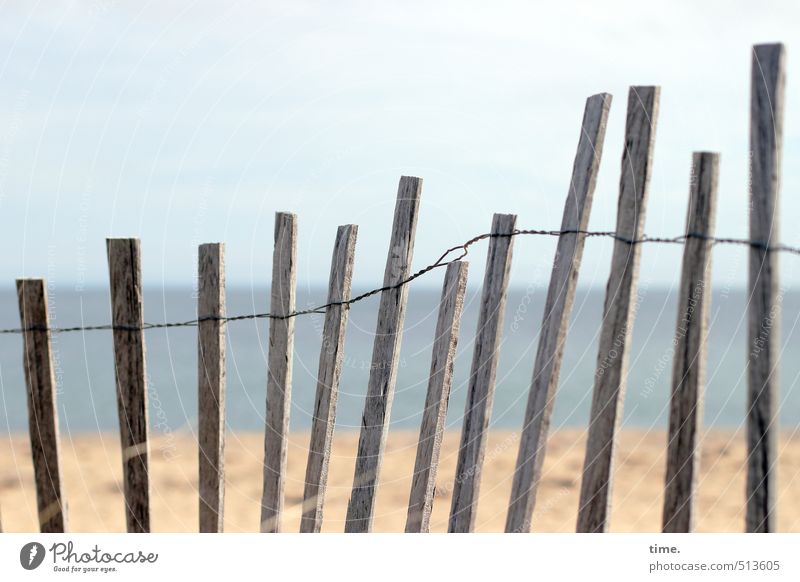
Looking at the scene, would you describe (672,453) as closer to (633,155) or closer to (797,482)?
(633,155)

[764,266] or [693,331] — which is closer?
[764,266]

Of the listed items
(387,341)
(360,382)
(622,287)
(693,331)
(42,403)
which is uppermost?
(622,287)

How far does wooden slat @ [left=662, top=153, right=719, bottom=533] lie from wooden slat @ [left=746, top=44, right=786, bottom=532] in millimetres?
121

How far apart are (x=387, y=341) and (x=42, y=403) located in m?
1.20

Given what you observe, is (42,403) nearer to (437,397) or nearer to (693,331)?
(437,397)

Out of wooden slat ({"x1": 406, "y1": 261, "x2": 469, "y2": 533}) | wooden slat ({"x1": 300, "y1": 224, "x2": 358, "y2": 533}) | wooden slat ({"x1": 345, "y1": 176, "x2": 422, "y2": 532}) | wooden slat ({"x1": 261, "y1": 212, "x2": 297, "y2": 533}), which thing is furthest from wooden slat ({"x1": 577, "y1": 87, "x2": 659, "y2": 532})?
wooden slat ({"x1": 261, "y1": 212, "x2": 297, "y2": 533})

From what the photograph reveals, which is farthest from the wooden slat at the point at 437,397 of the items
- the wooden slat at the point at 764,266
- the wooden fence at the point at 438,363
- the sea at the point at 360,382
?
the sea at the point at 360,382

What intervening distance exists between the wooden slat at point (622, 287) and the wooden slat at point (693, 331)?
14 cm

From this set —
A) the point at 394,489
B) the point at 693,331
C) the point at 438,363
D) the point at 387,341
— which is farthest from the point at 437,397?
the point at 394,489

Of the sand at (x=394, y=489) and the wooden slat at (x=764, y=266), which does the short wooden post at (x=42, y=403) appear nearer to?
the wooden slat at (x=764, y=266)

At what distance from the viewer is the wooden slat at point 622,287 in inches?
84.7

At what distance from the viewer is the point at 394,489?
8.54 m

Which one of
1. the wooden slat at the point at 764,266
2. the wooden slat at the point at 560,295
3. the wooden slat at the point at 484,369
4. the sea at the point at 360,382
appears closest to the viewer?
the wooden slat at the point at 764,266
